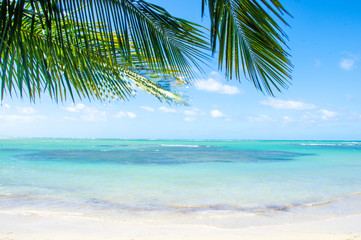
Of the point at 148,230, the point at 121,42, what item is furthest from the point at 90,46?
the point at 148,230

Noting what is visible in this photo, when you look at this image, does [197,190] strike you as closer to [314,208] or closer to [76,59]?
[314,208]

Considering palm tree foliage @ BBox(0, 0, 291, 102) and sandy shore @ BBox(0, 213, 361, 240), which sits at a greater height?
palm tree foliage @ BBox(0, 0, 291, 102)

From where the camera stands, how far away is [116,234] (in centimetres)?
317

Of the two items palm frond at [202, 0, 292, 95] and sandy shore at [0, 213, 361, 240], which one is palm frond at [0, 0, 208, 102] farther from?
sandy shore at [0, 213, 361, 240]

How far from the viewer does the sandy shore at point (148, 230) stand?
3.05 meters

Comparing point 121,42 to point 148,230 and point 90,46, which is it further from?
point 148,230

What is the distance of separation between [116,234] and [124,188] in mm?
3237

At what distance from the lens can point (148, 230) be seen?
336cm

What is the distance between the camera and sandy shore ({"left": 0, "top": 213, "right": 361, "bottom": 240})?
10.0 feet

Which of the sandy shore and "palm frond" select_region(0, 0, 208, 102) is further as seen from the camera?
the sandy shore

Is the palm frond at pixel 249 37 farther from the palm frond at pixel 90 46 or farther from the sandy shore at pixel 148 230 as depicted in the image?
the sandy shore at pixel 148 230

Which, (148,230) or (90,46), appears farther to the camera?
(148,230)

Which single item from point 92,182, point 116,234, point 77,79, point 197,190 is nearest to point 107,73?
point 77,79

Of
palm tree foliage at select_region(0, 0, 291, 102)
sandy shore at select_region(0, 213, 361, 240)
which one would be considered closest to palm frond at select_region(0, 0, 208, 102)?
palm tree foliage at select_region(0, 0, 291, 102)
